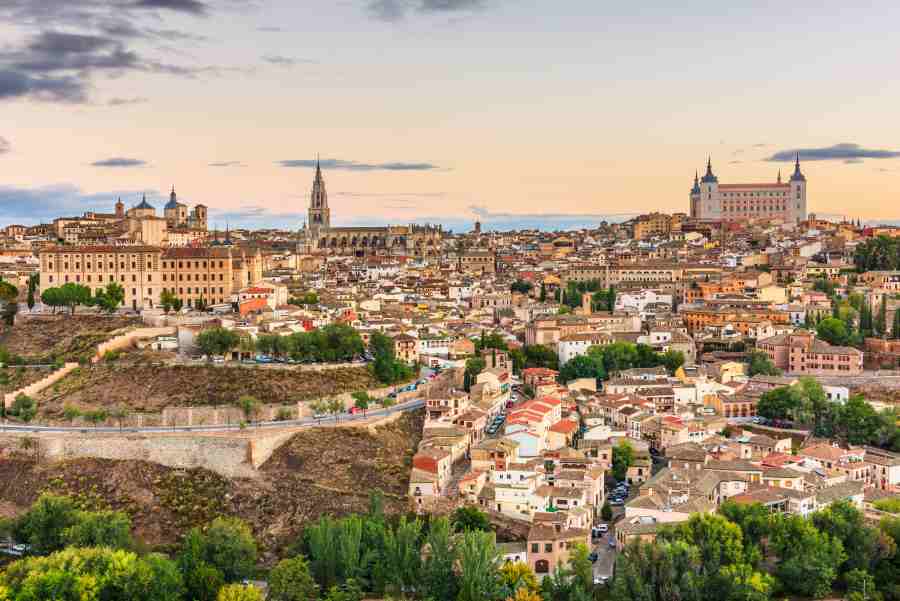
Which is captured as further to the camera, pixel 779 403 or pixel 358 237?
pixel 358 237

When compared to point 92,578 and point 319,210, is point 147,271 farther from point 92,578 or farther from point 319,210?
point 319,210

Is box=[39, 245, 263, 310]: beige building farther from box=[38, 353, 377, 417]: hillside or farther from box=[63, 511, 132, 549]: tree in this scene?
box=[63, 511, 132, 549]: tree

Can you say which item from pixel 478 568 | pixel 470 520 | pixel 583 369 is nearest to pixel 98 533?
pixel 470 520

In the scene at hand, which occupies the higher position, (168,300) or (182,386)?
(168,300)

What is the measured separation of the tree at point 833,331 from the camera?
35.2 meters

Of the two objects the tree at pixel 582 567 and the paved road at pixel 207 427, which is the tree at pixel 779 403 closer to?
the paved road at pixel 207 427

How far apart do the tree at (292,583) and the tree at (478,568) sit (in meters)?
2.74

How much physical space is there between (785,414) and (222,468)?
14.6 meters

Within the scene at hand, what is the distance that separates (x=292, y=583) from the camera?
1970 cm

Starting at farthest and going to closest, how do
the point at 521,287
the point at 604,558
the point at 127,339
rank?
the point at 521,287 < the point at 127,339 < the point at 604,558

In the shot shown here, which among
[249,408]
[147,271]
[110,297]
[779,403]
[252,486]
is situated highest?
[147,271]

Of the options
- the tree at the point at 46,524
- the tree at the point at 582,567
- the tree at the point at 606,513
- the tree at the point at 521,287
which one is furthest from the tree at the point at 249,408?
the tree at the point at 521,287

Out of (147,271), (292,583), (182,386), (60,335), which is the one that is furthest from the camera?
(147,271)

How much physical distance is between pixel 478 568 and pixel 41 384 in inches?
645
